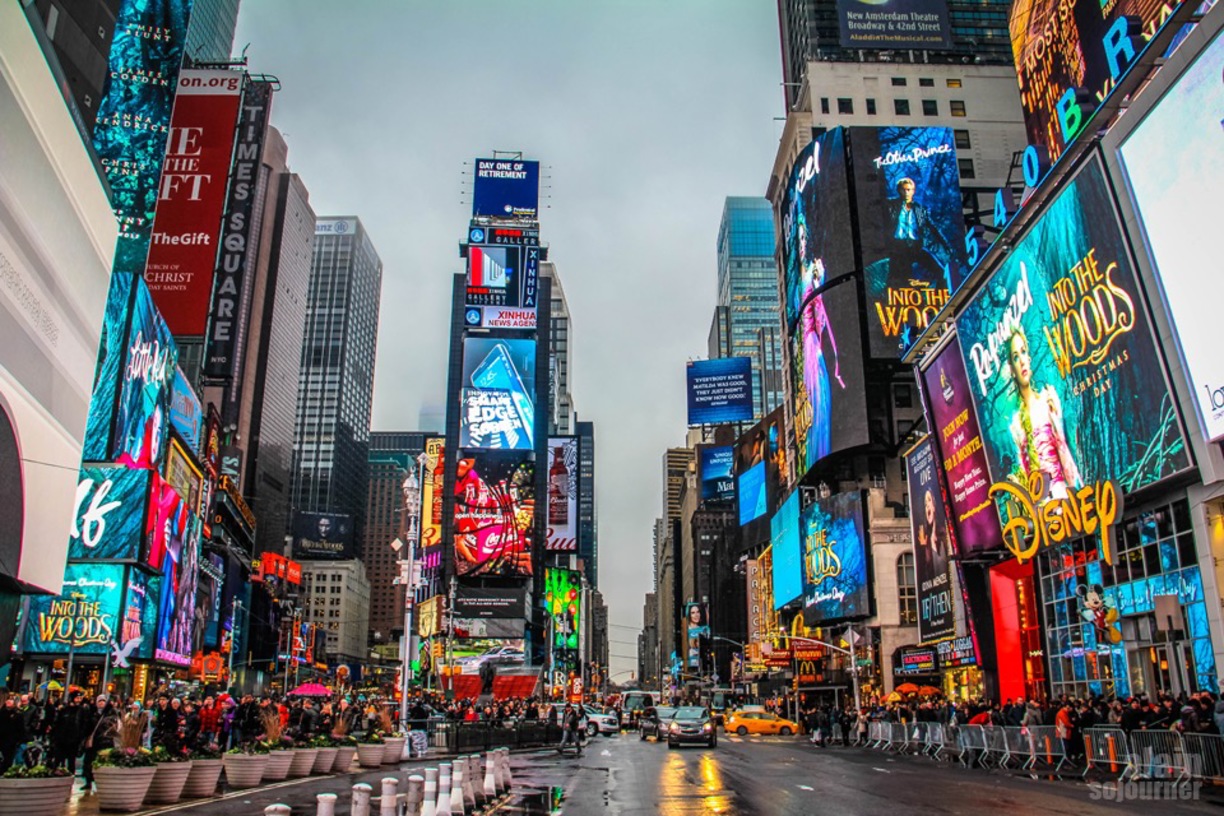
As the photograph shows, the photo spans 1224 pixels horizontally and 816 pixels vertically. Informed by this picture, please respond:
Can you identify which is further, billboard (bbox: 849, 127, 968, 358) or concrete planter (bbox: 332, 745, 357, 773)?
billboard (bbox: 849, 127, 968, 358)

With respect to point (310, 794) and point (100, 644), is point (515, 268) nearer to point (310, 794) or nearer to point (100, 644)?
point (100, 644)

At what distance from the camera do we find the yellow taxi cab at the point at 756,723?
5381cm

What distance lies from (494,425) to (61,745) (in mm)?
95658

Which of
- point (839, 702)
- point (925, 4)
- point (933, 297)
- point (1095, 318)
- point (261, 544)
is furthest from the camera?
point (261, 544)

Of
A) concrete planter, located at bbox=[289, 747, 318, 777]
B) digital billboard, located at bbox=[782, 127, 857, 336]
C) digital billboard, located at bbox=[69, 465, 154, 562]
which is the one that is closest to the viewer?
concrete planter, located at bbox=[289, 747, 318, 777]

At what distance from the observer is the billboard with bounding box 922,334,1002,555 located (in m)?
36.4

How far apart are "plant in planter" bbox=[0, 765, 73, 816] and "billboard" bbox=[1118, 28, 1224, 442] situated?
23.5 m

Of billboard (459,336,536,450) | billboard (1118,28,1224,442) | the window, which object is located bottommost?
the window

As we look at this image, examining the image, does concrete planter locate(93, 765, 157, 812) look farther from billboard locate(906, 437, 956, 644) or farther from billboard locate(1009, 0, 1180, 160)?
billboard locate(906, 437, 956, 644)

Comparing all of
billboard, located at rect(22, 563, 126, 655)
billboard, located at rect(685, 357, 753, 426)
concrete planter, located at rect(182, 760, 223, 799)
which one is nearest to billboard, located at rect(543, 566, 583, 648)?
billboard, located at rect(685, 357, 753, 426)

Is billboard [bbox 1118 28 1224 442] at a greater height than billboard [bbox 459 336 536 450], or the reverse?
billboard [bbox 459 336 536 450]

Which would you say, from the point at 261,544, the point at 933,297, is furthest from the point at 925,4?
the point at 261,544

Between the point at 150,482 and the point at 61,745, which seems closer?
the point at 61,745

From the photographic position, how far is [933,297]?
230 feet
